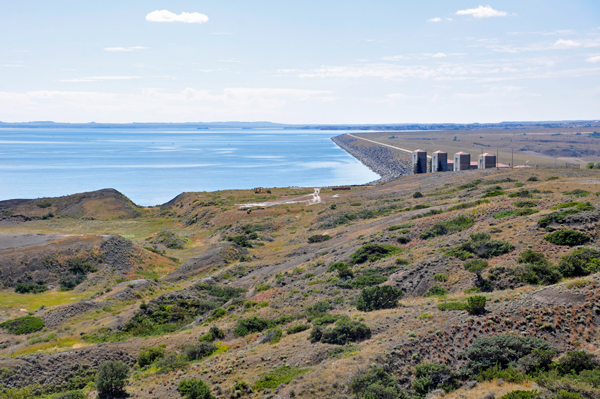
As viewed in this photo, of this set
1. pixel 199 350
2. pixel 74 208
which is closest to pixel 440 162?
pixel 74 208

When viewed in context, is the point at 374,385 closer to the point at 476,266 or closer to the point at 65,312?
the point at 476,266

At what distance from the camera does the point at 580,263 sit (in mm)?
20359

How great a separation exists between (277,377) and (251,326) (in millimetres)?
7677

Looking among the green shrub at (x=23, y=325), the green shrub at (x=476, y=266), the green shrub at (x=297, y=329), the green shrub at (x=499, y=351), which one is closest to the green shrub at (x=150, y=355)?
the green shrub at (x=297, y=329)

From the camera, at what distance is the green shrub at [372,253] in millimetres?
30516

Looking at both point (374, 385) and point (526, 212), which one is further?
point (526, 212)

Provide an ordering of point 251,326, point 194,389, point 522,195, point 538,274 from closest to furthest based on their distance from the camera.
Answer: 1. point 194,389
2. point 538,274
3. point 251,326
4. point 522,195

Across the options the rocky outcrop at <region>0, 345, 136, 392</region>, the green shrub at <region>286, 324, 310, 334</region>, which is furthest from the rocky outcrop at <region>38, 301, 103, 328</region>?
the green shrub at <region>286, 324, 310, 334</region>

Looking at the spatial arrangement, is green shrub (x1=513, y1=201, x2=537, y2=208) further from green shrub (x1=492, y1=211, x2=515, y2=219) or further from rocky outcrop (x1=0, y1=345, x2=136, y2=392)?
rocky outcrop (x1=0, y1=345, x2=136, y2=392)

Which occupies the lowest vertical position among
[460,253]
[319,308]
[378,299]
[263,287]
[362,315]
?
[263,287]

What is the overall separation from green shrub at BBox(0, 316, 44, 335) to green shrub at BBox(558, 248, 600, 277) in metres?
27.6

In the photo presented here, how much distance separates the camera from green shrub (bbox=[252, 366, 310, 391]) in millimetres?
14820

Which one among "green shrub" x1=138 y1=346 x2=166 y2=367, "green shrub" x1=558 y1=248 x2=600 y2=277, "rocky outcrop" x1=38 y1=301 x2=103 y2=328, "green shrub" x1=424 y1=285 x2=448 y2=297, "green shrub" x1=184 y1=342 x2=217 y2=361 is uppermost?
"green shrub" x1=558 y1=248 x2=600 y2=277

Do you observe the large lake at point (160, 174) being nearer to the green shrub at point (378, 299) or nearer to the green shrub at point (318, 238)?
the green shrub at point (318, 238)
